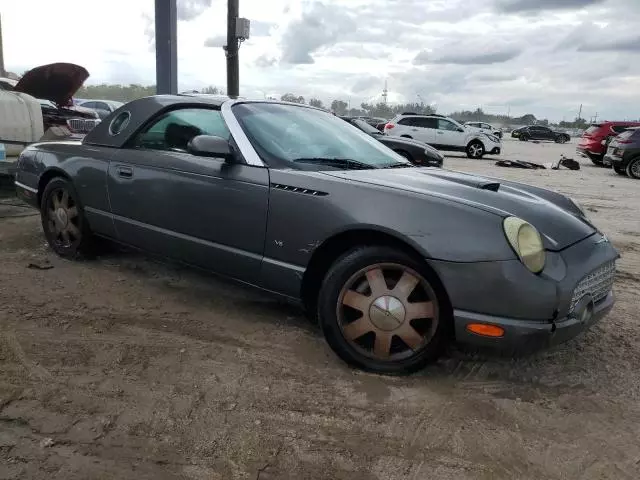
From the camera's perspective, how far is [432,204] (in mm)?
2682

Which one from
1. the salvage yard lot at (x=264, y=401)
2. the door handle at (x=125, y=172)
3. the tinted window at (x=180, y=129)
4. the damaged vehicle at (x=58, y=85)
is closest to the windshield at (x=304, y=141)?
the tinted window at (x=180, y=129)

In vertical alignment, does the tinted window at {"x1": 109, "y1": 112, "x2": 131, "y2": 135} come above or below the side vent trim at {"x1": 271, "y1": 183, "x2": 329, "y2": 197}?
above

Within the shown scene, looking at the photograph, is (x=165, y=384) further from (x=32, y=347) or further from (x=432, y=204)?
(x=432, y=204)

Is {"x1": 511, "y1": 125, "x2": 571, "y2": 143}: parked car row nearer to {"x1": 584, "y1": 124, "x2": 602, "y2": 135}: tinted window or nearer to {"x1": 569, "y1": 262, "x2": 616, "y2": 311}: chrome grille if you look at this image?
{"x1": 584, "y1": 124, "x2": 602, "y2": 135}: tinted window

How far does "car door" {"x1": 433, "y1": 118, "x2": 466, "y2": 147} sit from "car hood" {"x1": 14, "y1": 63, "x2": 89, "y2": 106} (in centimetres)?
1432

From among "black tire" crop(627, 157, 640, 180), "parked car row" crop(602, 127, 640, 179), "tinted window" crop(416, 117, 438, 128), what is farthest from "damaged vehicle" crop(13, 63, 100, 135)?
"tinted window" crop(416, 117, 438, 128)

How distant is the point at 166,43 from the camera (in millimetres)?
11758

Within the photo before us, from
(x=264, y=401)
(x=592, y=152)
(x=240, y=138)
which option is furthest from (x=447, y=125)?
A: (x=264, y=401)

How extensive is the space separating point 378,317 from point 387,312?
2.2 inches

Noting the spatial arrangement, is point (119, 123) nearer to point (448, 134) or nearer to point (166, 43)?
point (166, 43)

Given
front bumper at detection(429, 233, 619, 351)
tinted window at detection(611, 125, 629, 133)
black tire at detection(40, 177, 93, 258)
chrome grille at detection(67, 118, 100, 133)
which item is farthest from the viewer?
tinted window at detection(611, 125, 629, 133)

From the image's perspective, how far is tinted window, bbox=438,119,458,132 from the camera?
812 inches

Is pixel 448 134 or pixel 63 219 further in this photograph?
pixel 448 134

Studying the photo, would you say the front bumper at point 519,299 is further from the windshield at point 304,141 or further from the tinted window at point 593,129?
the tinted window at point 593,129
